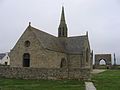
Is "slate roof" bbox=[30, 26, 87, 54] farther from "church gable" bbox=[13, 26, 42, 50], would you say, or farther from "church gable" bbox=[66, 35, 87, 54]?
"church gable" bbox=[13, 26, 42, 50]

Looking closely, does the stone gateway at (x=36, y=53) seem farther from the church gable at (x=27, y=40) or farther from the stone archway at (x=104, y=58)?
the stone archway at (x=104, y=58)

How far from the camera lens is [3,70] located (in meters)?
30.8

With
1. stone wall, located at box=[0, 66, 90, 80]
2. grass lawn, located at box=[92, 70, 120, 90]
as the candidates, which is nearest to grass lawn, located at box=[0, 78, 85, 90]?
grass lawn, located at box=[92, 70, 120, 90]

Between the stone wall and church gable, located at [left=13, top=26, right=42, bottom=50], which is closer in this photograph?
the stone wall

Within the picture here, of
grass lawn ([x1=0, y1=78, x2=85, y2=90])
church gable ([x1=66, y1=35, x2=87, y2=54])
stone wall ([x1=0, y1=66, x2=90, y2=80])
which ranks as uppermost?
church gable ([x1=66, y1=35, x2=87, y2=54])

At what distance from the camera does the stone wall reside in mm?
26641

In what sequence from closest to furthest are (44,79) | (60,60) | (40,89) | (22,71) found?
(40,89) → (44,79) → (22,71) → (60,60)

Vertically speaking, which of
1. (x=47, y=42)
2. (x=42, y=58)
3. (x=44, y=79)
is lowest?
(x=44, y=79)

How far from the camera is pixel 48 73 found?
27.6m

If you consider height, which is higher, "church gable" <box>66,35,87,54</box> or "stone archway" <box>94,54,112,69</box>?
"church gable" <box>66,35,87,54</box>

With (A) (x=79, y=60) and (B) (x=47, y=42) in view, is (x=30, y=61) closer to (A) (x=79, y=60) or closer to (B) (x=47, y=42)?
(B) (x=47, y=42)

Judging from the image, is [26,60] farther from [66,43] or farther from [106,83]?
[106,83]

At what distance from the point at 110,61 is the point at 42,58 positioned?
45378 mm

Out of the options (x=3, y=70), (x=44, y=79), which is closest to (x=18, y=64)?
(x=3, y=70)
